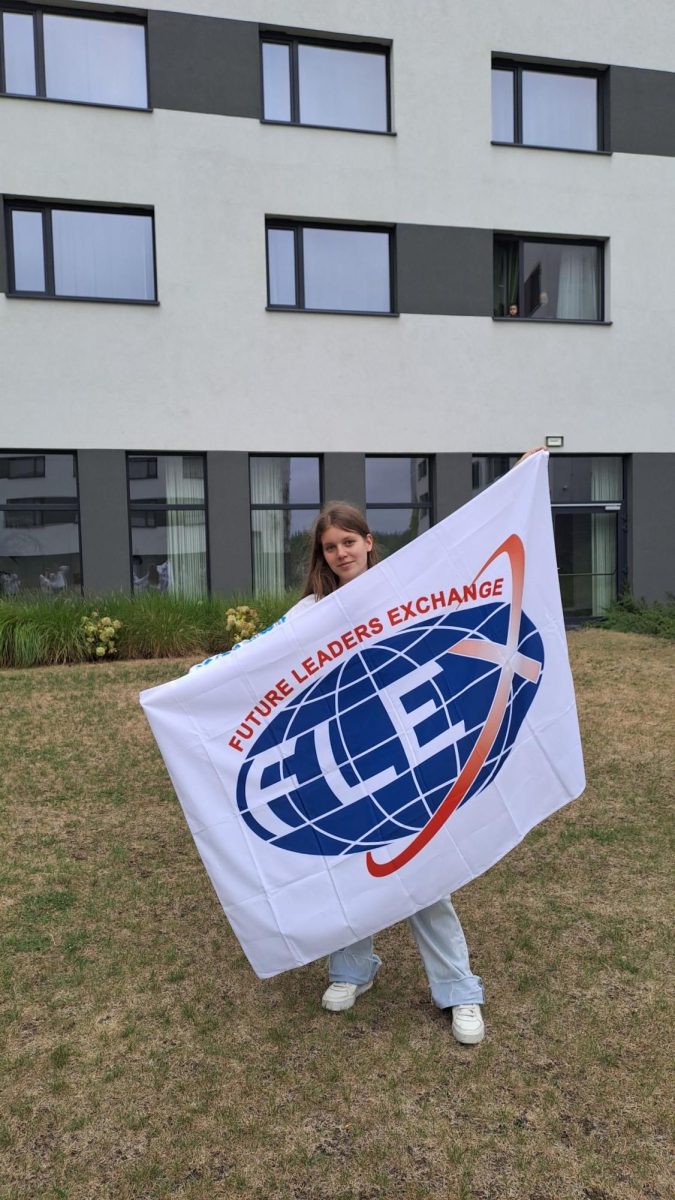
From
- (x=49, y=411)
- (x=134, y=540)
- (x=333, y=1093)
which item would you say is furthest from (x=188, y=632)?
(x=333, y=1093)

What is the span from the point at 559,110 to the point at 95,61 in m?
7.42

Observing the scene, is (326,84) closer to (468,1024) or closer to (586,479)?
(586,479)

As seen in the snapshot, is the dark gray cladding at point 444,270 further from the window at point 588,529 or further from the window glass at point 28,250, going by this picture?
the window glass at point 28,250

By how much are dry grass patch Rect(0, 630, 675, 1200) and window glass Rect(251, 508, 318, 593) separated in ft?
25.7

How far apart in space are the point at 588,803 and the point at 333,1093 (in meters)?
3.16

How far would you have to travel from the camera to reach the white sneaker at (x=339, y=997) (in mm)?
3072

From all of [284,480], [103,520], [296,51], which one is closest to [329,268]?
[296,51]

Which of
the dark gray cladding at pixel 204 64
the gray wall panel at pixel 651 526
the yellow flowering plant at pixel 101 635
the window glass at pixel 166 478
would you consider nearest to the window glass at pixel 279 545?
the window glass at pixel 166 478

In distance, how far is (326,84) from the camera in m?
12.4

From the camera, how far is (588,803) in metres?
5.30

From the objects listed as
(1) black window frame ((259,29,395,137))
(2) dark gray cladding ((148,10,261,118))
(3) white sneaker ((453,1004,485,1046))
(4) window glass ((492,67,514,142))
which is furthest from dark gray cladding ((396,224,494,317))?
(3) white sneaker ((453,1004,485,1046))

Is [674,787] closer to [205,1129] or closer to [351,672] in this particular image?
[351,672]

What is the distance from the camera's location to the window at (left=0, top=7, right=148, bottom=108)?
1127 centimetres

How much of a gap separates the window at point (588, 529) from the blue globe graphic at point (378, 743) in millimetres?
11343
